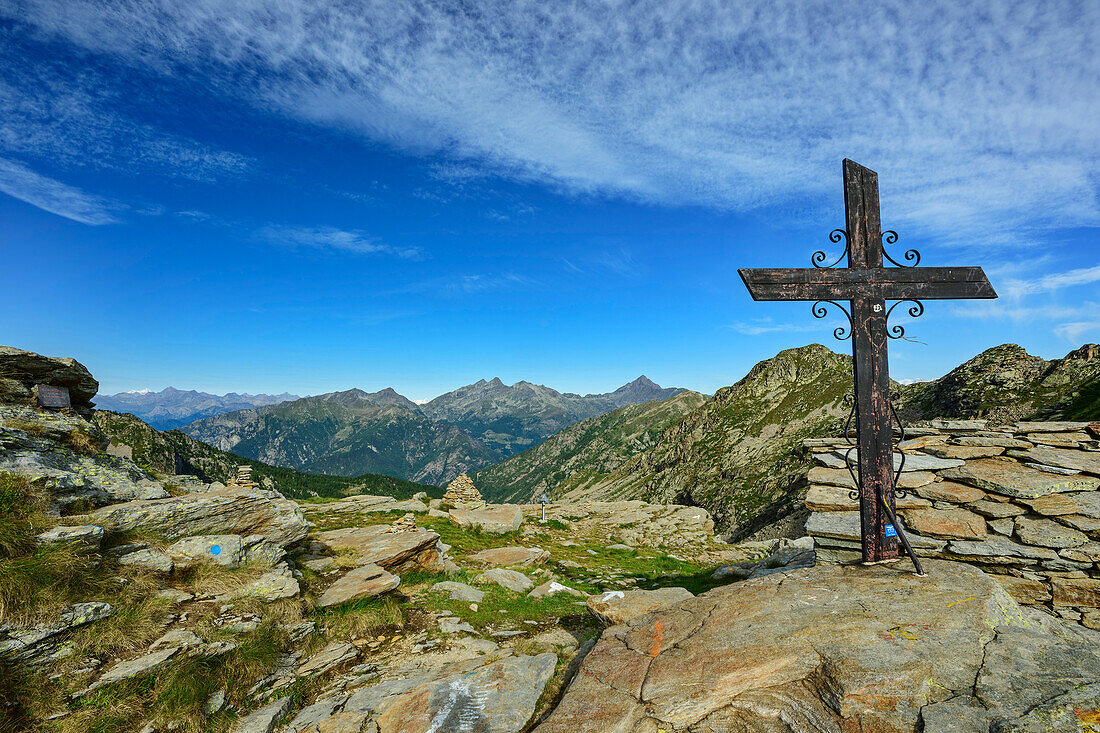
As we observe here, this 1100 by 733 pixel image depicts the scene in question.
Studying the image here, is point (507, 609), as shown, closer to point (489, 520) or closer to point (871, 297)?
point (871, 297)

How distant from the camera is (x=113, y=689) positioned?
6.41 metres

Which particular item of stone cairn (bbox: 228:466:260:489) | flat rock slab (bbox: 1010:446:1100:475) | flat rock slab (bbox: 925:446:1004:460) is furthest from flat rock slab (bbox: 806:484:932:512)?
stone cairn (bbox: 228:466:260:489)

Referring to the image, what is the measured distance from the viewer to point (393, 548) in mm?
14984

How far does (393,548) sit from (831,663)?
1349cm

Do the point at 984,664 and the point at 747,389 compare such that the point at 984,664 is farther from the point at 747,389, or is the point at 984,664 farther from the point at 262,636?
the point at 747,389

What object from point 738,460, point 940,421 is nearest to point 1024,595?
point 940,421

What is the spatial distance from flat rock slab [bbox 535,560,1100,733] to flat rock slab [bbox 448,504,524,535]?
20381 mm

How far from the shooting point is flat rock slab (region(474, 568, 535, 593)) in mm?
14191

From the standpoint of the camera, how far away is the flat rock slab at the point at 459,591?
40.5 ft

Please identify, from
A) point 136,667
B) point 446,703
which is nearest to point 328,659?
point 136,667

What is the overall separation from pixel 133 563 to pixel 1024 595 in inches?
633

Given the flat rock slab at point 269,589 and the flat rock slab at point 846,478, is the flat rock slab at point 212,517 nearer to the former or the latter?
the flat rock slab at point 269,589

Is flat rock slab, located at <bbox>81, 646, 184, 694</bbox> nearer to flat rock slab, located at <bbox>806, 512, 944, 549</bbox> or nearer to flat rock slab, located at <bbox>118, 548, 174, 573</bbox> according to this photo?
flat rock slab, located at <bbox>118, 548, 174, 573</bbox>

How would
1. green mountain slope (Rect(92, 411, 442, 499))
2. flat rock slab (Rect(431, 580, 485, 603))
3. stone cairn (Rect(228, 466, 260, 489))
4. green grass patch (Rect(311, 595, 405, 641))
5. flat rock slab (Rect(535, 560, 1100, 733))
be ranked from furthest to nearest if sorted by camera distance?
1. green mountain slope (Rect(92, 411, 442, 499))
2. stone cairn (Rect(228, 466, 260, 489))
3. flat rock slab (Rect(431, 580, 485, 603))
4. green grass patch (Rect(311, 595, 405, 641))
5. flat rock slab (Rect(535, 560, 1100, 733))
